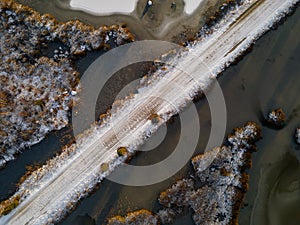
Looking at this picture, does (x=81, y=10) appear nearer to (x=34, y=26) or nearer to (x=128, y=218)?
(x=34, y=26)

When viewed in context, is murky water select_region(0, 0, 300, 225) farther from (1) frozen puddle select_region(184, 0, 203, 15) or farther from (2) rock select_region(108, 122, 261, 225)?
(1) frozen puddle select_region(184, 0, 203, 15)

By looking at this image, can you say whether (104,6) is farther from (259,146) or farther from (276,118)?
(259,146)

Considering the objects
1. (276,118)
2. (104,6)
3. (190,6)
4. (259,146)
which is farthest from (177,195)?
(104,6)

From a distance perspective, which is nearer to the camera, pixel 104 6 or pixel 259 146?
pixel 259 146

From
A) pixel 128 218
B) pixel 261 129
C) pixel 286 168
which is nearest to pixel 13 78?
pixel 128 218

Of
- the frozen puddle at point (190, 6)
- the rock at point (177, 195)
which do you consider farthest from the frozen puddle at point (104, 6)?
the rock at point (177, 195)
